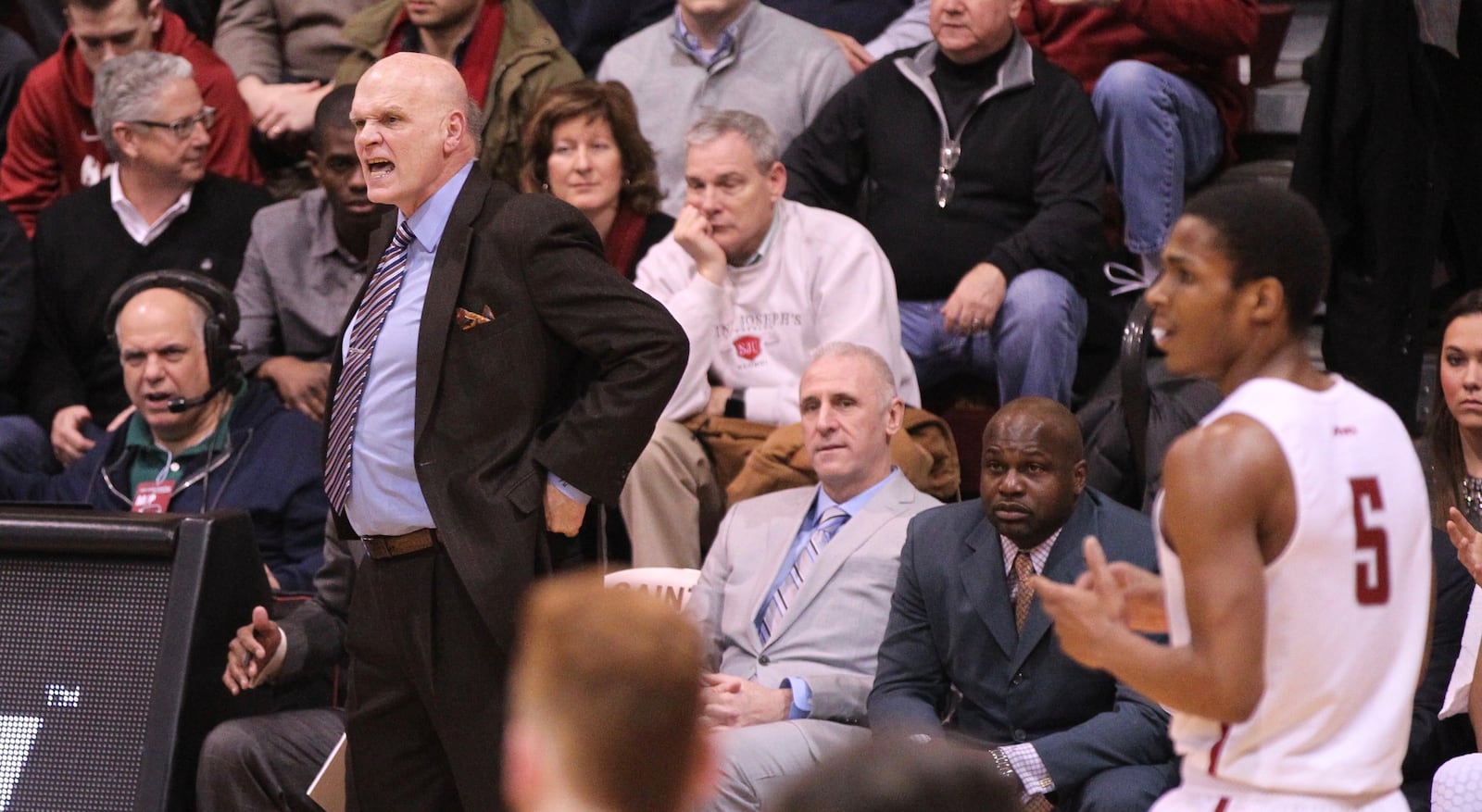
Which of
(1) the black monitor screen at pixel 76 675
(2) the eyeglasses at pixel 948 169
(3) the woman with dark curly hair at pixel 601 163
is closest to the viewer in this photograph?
(1) the black monitor screen at pixel 76 675

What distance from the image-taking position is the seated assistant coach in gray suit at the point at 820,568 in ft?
14.4

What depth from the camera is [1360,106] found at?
5273 millimetres

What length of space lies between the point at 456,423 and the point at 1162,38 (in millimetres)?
3059

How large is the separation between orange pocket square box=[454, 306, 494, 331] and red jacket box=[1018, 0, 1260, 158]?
111 inches

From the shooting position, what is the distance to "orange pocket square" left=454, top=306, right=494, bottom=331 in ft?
12.0

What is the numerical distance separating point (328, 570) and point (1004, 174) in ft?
7.78

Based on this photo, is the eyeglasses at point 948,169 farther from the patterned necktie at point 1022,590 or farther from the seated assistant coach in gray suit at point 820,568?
the patterned necktie at point 1022,590

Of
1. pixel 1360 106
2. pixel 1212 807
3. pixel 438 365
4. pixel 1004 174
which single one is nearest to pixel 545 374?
pixel 438 365

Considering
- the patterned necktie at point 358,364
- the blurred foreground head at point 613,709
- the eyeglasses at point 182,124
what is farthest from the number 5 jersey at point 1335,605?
the eyeglasses at point 182,124

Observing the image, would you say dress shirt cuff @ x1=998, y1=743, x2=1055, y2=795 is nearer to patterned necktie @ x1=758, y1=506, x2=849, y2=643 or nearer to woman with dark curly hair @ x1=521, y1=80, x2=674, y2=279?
patterned necktie @ x1=758, y1=506, x2=849, y2=643

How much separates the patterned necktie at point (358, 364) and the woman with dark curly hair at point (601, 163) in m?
1.75

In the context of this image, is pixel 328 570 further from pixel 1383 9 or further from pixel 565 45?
pixel 1383 9

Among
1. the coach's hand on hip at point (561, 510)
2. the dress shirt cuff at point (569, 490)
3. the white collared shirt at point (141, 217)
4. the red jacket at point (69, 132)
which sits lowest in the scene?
the coach's hand on hip at point (561, 510)

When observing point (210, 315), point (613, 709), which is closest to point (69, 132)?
point (210, 315)
